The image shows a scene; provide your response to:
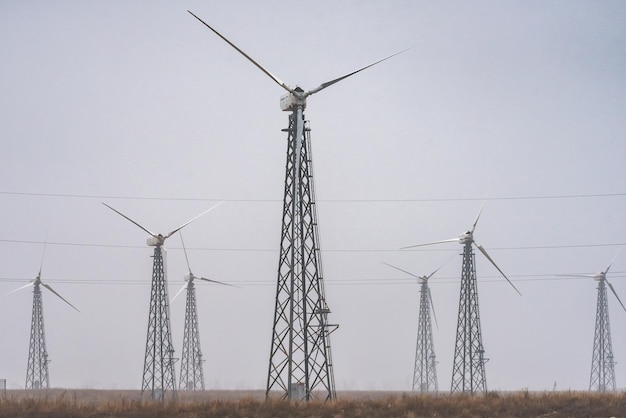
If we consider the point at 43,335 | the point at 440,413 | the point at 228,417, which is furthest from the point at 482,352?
the point at 43,335

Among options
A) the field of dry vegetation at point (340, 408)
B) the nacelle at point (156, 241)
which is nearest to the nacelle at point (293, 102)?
the field of dry vegetation at point (340, 408)

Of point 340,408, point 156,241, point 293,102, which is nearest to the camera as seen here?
point 340,408

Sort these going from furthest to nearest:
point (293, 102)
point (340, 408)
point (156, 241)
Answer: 1. point (156, 241)
2. point (293, 102)
3. point (340, 408)

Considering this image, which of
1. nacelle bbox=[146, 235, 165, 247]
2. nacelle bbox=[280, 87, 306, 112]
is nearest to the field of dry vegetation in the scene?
nacelle bbox=[280, 87, 306, 112]

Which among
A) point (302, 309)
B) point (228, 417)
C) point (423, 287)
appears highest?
point (423, 287)

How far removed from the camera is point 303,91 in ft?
174

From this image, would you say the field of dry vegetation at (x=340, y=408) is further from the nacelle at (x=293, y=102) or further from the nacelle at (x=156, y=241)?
the nacelle at (x=156, y=241)

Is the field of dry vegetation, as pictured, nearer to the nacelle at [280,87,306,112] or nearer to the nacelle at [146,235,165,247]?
the nacelle at [280,87,306,112]

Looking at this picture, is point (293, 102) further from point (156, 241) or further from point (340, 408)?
point (156, 241)

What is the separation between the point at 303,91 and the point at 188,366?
6853cm

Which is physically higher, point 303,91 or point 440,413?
point 303,91

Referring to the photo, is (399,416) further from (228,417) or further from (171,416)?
(171,416)

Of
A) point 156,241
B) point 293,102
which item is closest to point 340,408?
point 293,102

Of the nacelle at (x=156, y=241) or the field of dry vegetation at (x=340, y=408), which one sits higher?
the nacelle at (x=156, y=241)
